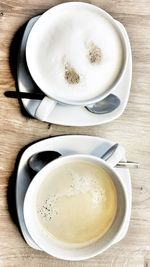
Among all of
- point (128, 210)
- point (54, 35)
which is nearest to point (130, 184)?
point (128, 210)

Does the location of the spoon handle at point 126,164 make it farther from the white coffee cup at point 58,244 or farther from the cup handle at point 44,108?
the cup handle at point 44,108

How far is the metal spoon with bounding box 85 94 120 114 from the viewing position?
1.14 m

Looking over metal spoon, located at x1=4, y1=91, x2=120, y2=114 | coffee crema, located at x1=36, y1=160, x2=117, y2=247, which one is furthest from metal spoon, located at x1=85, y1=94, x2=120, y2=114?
coffee crema, located at x1=36, y1=160, x2=117, y2=247

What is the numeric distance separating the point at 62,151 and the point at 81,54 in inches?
6.8

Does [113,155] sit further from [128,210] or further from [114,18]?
[114,18]

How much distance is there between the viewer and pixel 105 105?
3.77 ft

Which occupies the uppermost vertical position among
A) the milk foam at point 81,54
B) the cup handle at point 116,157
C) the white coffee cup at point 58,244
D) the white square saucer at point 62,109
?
the milk foam at point 81,54

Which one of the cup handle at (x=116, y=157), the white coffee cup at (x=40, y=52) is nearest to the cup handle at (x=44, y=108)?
the white coffee cup at (x=40, y=52)

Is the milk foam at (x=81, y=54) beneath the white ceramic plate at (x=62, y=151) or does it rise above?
above

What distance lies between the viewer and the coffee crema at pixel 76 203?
111 cm

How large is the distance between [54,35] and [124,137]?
0.22m

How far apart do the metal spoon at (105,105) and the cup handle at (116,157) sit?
85mm

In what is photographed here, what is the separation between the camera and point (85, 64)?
43.9 inches

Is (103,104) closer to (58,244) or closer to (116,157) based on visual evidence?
(116,157)
